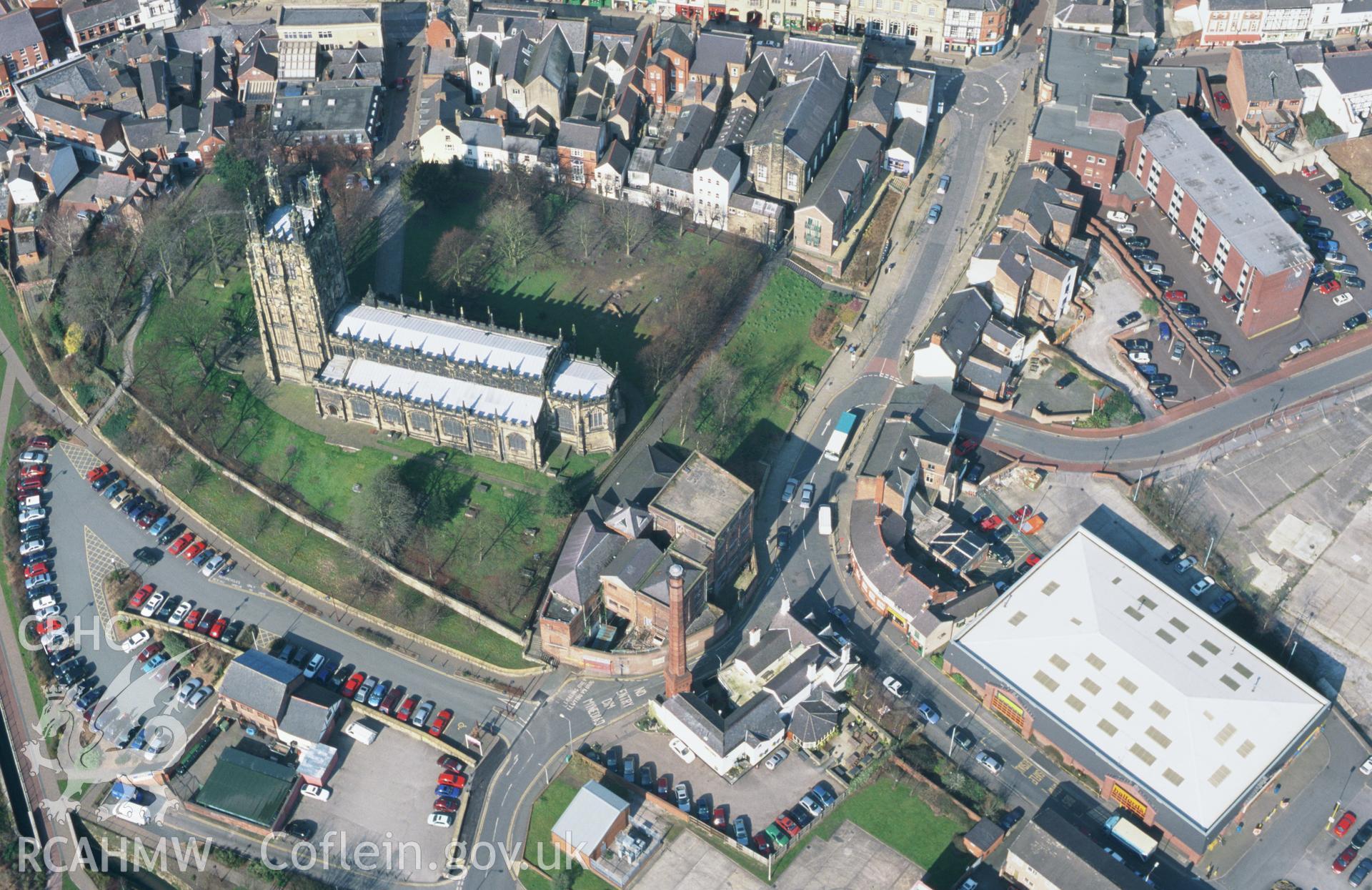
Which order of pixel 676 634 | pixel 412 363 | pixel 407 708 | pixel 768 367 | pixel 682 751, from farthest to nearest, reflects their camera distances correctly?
pixel 768 367
pixel 412 363
pixel 407 708
pixel 682 751
pixel 676 634

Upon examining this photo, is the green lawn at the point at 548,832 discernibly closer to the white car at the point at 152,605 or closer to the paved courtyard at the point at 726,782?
the paved courtyard at the point at 726,782

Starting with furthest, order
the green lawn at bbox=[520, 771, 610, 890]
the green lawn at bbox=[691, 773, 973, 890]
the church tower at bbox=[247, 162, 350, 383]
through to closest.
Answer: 1. the church tower at bbox=[247, 162, 350, 383]
2. the green lawn at bbox=[520, 771, 610, 890]
3. the green lawn at bbox=[691, 773, 973, 890]

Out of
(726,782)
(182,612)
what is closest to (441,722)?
(726,782)

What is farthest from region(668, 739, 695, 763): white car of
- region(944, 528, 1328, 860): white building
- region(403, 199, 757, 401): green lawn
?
region(403, 199, 757, 401): green lawn

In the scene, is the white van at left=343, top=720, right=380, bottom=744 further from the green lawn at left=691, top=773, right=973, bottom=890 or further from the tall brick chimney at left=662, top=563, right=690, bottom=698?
the green lawn at left=691, top=773, right=973, bottom=890

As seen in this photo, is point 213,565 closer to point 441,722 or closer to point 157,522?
point 157,522

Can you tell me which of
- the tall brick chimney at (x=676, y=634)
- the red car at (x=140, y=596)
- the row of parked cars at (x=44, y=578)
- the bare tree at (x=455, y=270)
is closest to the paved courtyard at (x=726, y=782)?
the tall brick chimney at (x=676, y=634)

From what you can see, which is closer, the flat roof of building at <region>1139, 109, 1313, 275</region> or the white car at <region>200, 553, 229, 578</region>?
the white car at <region>200, 553, 229, 578</region>
